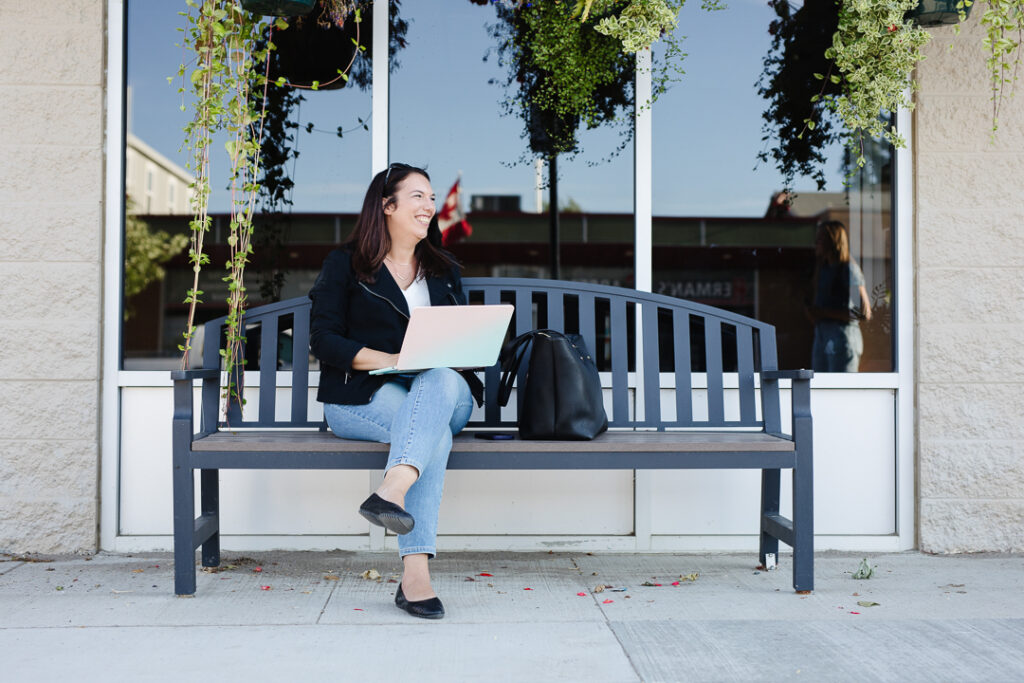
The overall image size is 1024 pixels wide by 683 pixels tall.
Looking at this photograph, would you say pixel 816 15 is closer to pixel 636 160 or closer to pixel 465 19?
pixel 636 160

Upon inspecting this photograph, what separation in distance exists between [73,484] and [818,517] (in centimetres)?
298

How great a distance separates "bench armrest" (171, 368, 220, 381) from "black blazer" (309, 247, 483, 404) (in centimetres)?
40

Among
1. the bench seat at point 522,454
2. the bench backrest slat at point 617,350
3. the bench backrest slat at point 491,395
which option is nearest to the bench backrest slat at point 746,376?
the bench backrest slat at point 617,350

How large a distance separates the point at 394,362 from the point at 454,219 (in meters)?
1.27

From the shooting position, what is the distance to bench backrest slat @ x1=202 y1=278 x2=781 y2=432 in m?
3.63

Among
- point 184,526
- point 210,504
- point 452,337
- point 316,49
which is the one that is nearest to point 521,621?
point 452,337

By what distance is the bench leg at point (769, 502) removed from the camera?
3631 mm

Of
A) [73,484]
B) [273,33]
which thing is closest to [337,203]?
[273,33]

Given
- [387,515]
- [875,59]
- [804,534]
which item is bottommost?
[804,534]

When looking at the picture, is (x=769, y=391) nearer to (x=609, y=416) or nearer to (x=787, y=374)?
(x=787, y=374)

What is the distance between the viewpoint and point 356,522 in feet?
13.1

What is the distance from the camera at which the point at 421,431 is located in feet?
9.87

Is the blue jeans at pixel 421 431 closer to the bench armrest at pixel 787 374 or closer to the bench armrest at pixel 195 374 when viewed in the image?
the bench armrest at pixel 195 374

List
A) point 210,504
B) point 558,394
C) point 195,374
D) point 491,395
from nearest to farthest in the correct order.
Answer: point 558,394 < point 195,374 < point 210,504 < point 491,395
